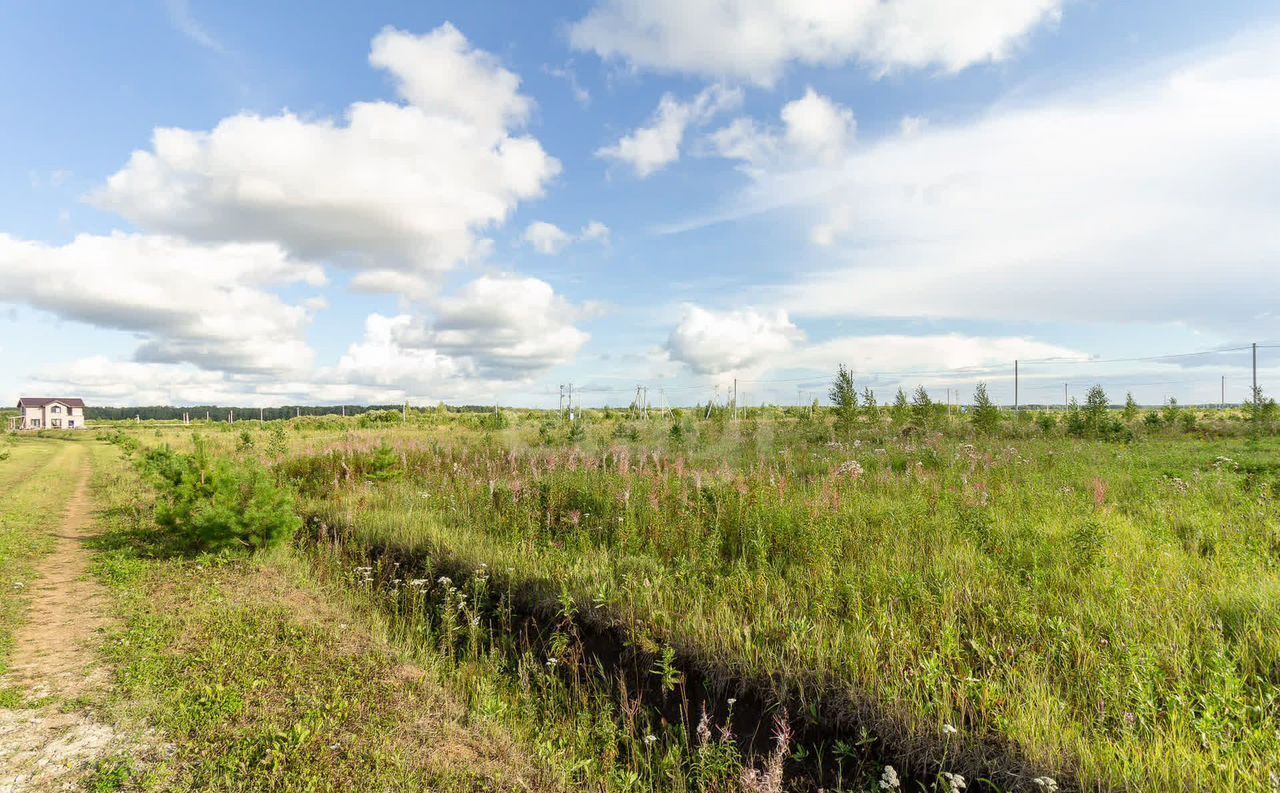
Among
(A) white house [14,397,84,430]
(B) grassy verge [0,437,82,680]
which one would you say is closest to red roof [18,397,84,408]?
(A) white house [14,397,84,430]

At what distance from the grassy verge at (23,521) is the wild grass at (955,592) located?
350cm

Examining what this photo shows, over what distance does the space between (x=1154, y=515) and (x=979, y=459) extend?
4.13 meters

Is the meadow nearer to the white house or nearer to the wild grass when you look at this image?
the wild grass

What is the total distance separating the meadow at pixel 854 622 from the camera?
305 centimetres

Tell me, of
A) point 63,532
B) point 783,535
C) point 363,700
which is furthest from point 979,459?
point 63,532

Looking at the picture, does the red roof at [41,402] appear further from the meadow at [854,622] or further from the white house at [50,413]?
the meadow at [854,622]

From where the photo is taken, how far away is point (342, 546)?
8281 mm

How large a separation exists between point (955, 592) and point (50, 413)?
402 ft

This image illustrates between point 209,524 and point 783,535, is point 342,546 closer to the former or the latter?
point 209,524

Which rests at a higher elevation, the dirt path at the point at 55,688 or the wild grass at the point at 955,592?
the wild grass at the point at 955,592

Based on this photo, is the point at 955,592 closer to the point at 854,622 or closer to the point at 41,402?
the point at 854,622

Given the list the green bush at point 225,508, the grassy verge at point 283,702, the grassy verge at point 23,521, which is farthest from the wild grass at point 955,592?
the grassy verge at point 23,521

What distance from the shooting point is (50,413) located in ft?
284

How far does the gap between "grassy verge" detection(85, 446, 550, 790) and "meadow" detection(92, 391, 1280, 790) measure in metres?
0.37
